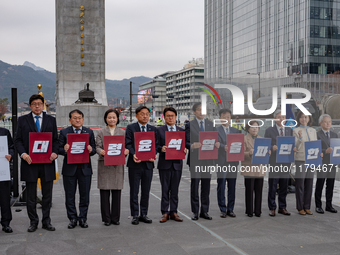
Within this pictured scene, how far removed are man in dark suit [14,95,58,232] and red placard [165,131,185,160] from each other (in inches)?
78.5

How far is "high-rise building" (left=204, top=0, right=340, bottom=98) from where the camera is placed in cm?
6000

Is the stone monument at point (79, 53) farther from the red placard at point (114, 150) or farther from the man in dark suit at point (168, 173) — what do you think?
the red placard at point (114, 150)

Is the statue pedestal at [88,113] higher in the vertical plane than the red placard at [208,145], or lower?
higher

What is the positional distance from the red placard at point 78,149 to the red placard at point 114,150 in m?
0.34

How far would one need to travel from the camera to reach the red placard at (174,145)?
7129 mm

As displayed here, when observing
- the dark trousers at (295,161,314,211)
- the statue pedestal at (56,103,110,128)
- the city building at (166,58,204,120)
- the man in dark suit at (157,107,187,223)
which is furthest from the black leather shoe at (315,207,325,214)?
the city building at (166,58,204,120)

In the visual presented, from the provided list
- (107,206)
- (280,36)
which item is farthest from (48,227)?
(280,36)

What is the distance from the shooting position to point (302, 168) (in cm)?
784

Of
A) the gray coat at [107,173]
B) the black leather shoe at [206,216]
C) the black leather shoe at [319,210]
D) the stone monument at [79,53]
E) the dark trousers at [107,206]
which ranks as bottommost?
the black leather shoe at [319,210]

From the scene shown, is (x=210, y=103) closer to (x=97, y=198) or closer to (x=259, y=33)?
(x=97, y=198)

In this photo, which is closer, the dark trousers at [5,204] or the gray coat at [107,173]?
the dark trousers at [5,204]

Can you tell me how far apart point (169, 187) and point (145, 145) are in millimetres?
971

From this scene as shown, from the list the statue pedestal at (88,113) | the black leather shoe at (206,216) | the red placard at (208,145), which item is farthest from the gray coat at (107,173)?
the statue pedestal at (88,113)

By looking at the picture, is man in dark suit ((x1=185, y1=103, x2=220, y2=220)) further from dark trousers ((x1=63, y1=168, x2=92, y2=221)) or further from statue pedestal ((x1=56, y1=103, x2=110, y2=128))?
statue pedestal ((x1=56, y1=103, x2=110, y2=128))
